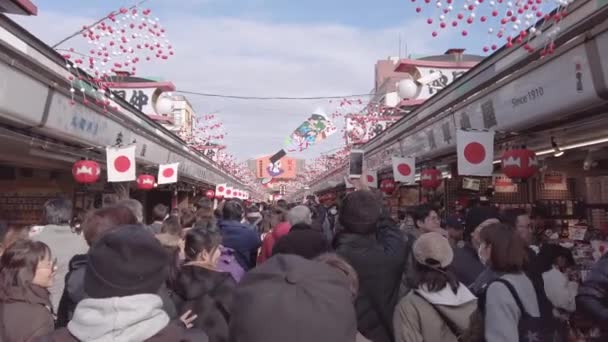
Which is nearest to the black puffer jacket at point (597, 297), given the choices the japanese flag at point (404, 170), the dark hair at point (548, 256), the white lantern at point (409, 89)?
the dark hair at point (548, 256)

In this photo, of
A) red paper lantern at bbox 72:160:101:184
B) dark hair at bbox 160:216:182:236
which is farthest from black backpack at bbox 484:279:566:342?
red paper lantern at bbox 72:160:101:184

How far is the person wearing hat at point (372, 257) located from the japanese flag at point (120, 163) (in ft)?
19.7

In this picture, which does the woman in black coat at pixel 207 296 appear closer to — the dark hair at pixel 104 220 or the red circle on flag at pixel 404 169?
the dark hair at pixel 104 220

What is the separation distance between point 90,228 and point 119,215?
203 mm

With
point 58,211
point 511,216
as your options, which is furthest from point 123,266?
point 511,216

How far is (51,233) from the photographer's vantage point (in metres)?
4.33

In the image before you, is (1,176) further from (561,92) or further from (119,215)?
(561,92)

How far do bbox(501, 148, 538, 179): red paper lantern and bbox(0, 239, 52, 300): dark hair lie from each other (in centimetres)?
551

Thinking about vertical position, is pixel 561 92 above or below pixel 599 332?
above

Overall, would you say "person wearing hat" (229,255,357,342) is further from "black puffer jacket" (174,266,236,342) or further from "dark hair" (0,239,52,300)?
"dark hair" (0,239,52,300)

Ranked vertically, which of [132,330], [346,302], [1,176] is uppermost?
[1,176]

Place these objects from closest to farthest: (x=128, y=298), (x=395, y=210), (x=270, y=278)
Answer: (x=270, y=278), (x=128, y=298), (x=395, y=210)

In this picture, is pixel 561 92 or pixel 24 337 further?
pixel 561 92

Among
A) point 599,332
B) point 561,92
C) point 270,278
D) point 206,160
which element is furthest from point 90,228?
point 206,160
